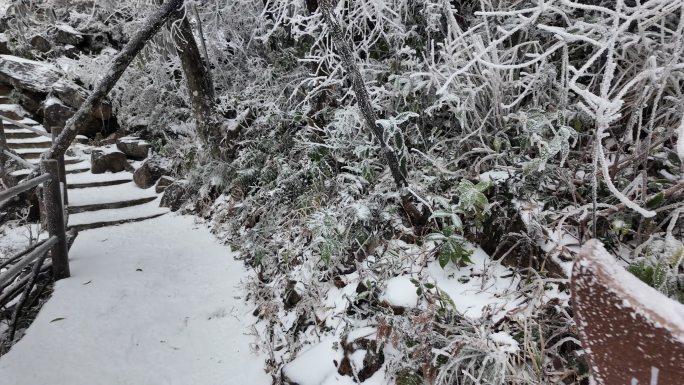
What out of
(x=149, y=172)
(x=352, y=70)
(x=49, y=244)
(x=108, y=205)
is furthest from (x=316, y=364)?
(x=149, y=172)

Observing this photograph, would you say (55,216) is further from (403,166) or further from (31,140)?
(31,140)

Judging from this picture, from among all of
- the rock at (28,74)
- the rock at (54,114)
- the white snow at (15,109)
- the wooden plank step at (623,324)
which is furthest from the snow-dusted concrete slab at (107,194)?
the wooden plank step at (623,324)

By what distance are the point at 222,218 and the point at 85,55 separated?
690cm

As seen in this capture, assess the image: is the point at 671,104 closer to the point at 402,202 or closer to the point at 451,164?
the point at 451,164

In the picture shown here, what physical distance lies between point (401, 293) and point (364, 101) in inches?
46.8

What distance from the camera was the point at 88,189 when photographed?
19.1ft

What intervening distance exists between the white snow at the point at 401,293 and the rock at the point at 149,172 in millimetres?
5814

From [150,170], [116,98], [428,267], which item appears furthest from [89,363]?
[116,98]

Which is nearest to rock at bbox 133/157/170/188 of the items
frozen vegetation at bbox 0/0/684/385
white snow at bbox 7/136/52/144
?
frozen vegetation at bbox 0/0/684/385

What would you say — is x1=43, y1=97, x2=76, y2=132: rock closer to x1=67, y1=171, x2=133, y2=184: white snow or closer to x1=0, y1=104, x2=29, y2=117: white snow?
x1=0, y1=104, x2=29, y2=117: white snow

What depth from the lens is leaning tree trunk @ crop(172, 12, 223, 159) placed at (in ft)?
16.7

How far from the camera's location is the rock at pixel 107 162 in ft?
21.2

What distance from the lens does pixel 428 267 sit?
2035mm

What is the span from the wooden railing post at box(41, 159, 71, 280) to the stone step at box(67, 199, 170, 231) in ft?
5.79
